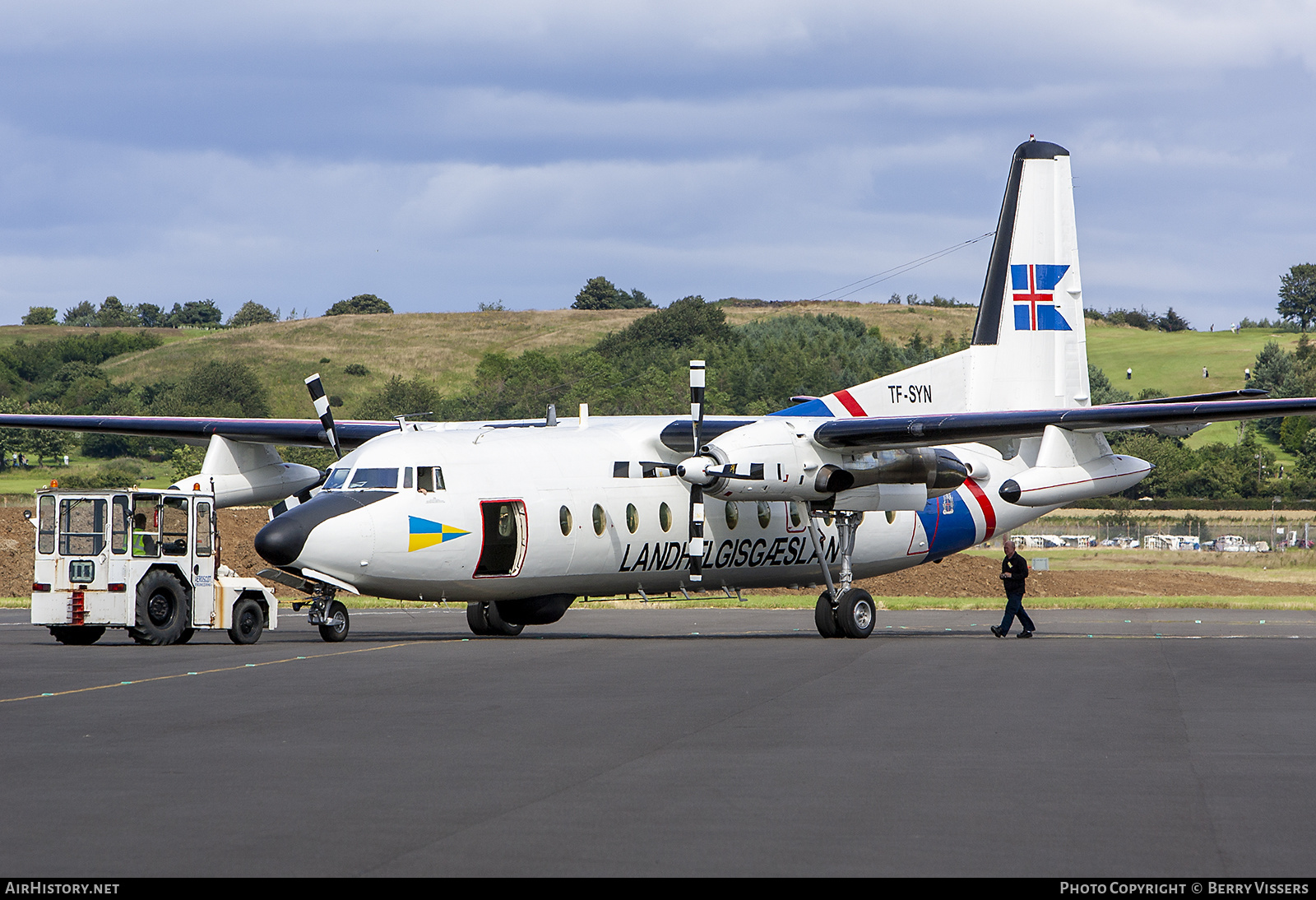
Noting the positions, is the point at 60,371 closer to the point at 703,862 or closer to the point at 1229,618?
Result: the point at 1229,618

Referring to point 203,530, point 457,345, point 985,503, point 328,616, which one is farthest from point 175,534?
point 457,345

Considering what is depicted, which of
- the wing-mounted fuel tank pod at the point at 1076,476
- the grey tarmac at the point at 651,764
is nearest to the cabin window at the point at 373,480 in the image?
the grey tarmac at the point at 651,764

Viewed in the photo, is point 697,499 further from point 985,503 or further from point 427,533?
point 985,503

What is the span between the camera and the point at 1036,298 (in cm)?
2908

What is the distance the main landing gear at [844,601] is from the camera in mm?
23734

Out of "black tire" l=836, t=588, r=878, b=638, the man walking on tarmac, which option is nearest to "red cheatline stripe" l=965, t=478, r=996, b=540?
the man walking on tarmac

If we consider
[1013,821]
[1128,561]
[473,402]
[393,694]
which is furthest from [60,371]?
[1013,821]

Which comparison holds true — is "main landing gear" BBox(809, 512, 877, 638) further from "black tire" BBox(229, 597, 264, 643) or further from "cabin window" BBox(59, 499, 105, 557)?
"cabin window" BBox(59, 499, 105, 557)

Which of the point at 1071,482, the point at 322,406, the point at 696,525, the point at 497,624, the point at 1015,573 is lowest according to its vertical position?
the point at 497,624

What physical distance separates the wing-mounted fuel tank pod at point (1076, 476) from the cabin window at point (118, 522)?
14.8 metres

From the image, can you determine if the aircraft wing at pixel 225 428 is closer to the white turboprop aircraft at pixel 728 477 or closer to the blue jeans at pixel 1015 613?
the white turboprop aircraft at pixel 728 477

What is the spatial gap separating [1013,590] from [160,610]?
13843 mm

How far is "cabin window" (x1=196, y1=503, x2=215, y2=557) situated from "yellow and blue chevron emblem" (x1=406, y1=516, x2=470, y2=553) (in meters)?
3.39

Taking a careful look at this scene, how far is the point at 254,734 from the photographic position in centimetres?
1101
